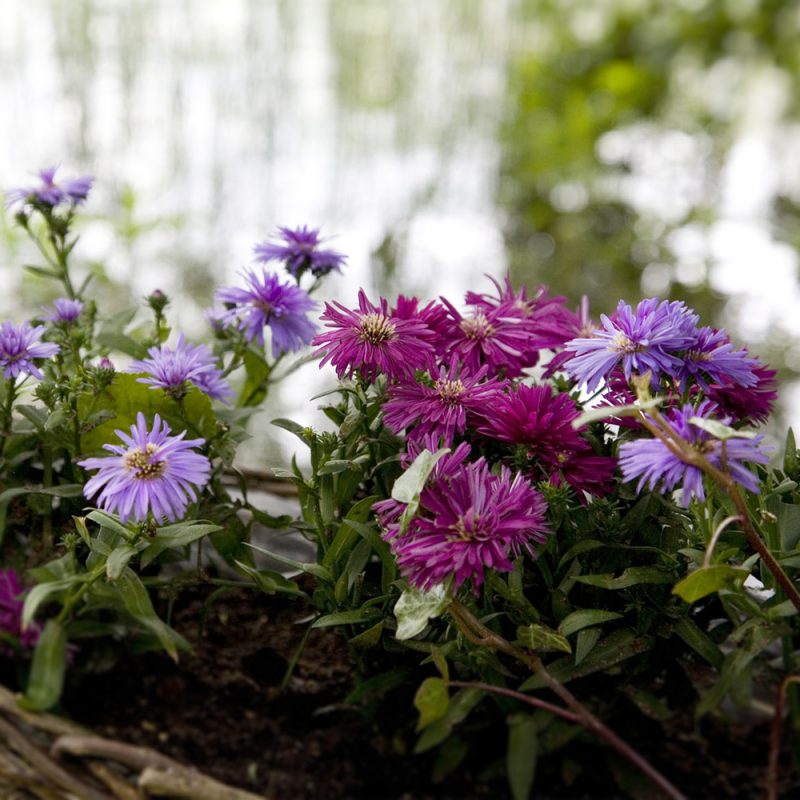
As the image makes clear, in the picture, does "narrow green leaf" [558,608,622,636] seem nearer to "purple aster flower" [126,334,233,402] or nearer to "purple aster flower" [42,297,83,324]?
"purple aster flower" [126,334,233,402]

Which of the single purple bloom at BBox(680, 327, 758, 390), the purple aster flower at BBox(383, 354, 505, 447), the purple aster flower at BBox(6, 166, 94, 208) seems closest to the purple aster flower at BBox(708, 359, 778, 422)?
the single purple bloom at BBox(680, 327, 758, 390)

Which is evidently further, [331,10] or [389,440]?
[331,10]

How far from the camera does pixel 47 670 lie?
48cm

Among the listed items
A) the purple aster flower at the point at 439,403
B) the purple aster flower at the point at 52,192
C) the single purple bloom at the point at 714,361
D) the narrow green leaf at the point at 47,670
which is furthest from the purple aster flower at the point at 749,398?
the purple aster flower at the point at 52,192

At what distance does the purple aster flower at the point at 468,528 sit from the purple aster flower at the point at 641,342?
0.26 ft

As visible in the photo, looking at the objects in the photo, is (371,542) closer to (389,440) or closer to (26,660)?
(389,440)

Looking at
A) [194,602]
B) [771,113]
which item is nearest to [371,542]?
[194,602]

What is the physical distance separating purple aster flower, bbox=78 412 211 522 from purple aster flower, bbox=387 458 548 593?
120 millimetres

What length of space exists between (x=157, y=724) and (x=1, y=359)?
9.6 inches

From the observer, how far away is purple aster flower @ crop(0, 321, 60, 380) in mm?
584

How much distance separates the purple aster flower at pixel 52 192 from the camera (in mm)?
728

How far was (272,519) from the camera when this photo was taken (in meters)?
0.62

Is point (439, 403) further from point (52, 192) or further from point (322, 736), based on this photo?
point (52, 192)

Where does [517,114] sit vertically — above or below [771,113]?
below
